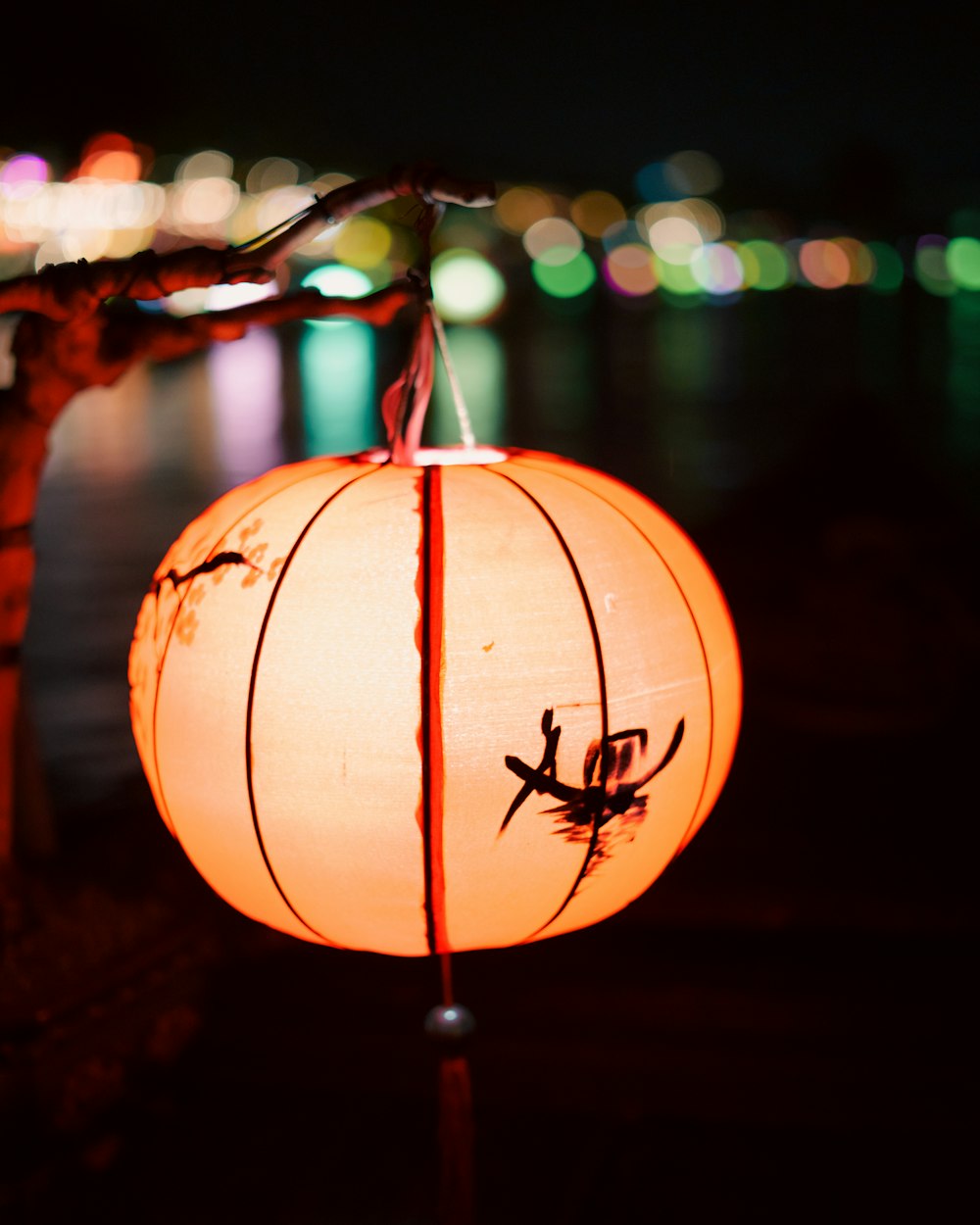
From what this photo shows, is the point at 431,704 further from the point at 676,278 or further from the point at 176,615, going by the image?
the point at 676,278

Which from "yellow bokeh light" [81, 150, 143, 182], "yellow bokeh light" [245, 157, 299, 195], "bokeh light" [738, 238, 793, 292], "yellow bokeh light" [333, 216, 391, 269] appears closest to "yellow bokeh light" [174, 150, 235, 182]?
"yellow bokeh light" [245, 157, 299, 195]

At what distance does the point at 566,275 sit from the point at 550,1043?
5825 centimetres

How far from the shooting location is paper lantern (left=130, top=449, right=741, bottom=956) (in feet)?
4.40

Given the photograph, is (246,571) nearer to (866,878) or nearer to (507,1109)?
(507,1109)

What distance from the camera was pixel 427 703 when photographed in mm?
1328

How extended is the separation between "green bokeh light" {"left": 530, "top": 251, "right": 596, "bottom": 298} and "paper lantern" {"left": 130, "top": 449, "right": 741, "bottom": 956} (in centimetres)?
4905

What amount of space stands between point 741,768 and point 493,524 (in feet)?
10.2

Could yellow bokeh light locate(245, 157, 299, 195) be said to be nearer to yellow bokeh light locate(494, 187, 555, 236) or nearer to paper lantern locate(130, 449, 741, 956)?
yellow bokeh light locate(494, 187, 555, 236)

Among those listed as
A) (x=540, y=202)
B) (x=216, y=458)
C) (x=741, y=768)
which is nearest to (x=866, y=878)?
(x=741, y=768)

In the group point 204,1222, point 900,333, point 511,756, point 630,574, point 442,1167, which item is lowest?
point 204,1222

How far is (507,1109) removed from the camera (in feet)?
8.66

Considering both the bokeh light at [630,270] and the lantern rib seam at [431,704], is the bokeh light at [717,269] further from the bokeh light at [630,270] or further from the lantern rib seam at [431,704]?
the lantern rib seam at [431,704]

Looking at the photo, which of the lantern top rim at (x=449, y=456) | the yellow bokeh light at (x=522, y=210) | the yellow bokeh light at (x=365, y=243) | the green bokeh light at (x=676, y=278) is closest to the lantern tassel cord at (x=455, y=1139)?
the lantern top rim at (x=449, y=456)

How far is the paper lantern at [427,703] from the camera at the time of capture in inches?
52.8
